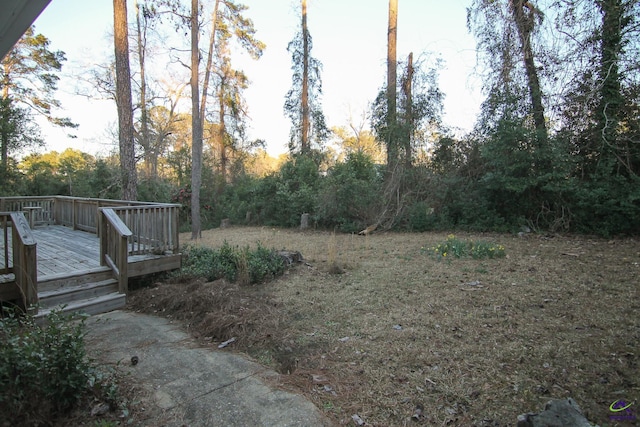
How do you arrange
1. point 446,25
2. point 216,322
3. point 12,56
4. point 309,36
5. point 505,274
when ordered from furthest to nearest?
point 309,36 < point 12,56 < point 446,25 < point 505,274 < point 216,322

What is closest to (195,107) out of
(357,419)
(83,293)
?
(83,293)

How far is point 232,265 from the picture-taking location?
5.42m

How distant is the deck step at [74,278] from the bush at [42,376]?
209 cm

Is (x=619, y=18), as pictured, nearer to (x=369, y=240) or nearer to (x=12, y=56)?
(x=369, y=240)

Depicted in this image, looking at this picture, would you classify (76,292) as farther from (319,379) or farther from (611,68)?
(611,68)

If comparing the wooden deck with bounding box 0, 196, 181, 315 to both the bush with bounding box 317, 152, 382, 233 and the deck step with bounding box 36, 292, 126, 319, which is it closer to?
the deck step with bounding box 36, 292, 126, 319

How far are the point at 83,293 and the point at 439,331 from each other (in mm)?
4205

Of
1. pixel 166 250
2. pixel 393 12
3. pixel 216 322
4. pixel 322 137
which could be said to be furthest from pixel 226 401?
pixel 322 137

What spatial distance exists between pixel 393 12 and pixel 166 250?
11.5 metres

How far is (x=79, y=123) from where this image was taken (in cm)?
1672

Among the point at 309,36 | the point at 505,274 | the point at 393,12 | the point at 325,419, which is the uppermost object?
the point at 309,36

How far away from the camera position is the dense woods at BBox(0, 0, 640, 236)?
752 cm

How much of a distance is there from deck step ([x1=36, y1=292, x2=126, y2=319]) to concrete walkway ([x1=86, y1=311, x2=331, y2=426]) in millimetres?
446

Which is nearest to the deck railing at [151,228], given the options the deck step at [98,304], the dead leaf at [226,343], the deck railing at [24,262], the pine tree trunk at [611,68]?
the deck step at [98,304]
